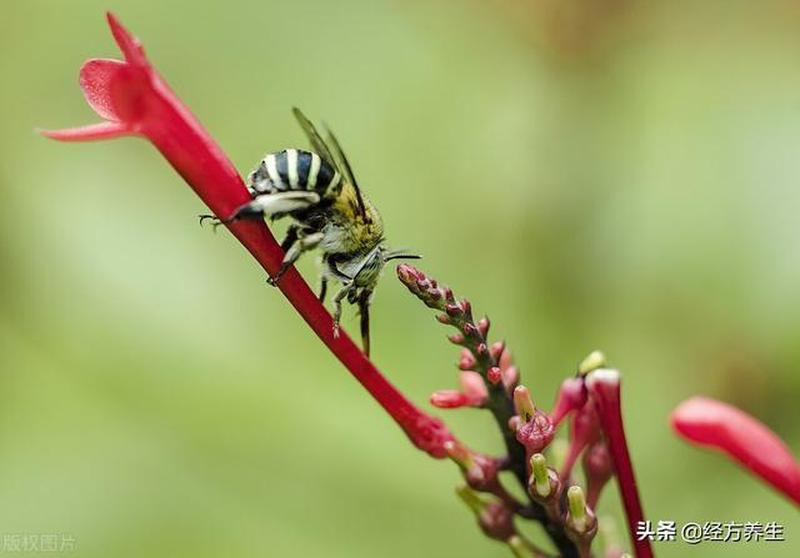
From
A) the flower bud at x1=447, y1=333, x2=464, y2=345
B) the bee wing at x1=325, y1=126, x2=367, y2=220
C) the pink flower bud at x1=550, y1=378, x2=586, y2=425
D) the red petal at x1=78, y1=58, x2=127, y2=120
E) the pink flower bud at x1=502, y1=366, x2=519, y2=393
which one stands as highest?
the red petal at x1=78, y1=58, x2=127, y2=120

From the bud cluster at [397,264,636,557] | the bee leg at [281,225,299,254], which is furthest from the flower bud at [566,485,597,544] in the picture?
the bee leg at [281,225,299,254]

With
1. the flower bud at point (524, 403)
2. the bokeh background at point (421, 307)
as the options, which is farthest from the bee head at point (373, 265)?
the bokeh background at point (421, 307)

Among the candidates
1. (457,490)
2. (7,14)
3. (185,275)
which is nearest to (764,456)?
(457,490)

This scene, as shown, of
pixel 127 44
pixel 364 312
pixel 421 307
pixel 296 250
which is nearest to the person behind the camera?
pixel 127 44

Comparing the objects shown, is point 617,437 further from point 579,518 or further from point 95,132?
point 95,132

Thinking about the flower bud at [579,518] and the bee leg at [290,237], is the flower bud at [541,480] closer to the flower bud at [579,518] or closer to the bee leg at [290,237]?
the flower bud at [579,518]

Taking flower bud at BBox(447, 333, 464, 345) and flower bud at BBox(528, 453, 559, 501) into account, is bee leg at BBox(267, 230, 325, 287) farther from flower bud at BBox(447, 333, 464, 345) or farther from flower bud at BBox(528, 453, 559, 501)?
flower bud at BBox(528, 453, 559, 501)

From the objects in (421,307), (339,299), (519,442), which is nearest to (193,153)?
(339,299)
